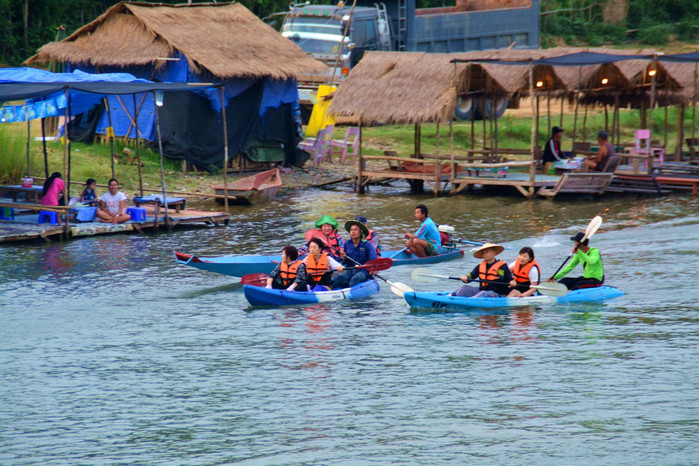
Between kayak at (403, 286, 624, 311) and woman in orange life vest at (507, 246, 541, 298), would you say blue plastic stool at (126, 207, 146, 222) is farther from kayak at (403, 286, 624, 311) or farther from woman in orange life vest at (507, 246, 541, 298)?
woman in orange life vest at (507, 246, 541, 298)

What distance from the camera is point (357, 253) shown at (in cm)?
1498

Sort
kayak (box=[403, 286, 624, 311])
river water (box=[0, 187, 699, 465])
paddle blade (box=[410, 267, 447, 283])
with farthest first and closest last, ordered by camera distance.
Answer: paddle blade (box=[410, 267, 447, 283])
kayak (box=[403, 286, 624, 311])
river water (box=[0, 187, 699, 465])

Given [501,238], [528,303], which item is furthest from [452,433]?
[501,238]

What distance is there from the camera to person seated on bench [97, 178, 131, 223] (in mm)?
19422

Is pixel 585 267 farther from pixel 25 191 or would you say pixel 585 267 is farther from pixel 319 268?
pixel 25 191

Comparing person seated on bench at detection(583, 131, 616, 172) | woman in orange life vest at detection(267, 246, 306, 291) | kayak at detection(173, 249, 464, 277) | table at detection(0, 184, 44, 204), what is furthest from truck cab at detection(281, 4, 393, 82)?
woman in orange life vest at detection(267, 246, 306, 291)

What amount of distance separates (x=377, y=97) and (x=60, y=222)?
970 centimetres

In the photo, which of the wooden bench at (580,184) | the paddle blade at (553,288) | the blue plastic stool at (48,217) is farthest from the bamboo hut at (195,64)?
the paddle blade at (553,288)

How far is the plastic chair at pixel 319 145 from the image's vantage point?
29.6 m

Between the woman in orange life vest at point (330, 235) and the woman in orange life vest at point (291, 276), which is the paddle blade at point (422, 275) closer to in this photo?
the woman in orange life vest at point (330, 235)

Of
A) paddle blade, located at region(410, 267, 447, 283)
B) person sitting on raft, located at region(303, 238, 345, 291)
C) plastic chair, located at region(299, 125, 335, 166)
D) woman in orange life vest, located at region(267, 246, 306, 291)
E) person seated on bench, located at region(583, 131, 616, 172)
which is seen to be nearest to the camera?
woman in orange life vest, located at region(267, 246, 306, 291)

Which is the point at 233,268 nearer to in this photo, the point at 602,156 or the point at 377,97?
the point at 377,97

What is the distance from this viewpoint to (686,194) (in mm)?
24516

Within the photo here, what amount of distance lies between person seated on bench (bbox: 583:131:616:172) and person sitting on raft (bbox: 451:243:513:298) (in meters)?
11.8
